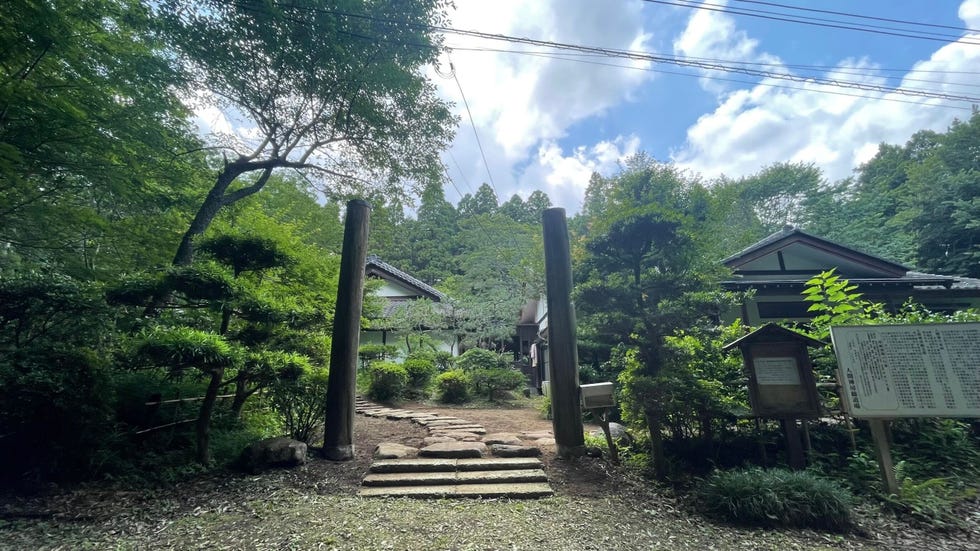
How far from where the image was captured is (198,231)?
6289mm

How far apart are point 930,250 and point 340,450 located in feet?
84.2

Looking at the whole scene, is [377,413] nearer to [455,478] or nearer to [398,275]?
[455,478]

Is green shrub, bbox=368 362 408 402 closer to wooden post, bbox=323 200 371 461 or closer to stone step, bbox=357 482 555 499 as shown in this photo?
wooden post, bbox=323 200 371 461

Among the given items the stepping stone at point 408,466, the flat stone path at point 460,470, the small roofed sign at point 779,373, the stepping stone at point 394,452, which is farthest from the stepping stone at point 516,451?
the small roofed sign at point 779,373

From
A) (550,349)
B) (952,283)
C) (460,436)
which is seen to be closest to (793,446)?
(550,349)

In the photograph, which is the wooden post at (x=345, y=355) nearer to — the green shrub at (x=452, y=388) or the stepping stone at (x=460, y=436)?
the stepping stone at (x=460, y=436)

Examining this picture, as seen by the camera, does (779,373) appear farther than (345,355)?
No

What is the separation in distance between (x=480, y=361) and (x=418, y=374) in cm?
190

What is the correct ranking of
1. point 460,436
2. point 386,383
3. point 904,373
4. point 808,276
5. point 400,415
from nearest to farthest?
point 904,373, point 460,436, point 400,415, point 386,383, point 808,276

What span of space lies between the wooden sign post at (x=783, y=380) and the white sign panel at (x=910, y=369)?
0.33 meters

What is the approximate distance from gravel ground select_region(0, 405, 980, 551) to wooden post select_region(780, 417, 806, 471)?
0.62 m

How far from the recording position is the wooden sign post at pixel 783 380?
390 cm

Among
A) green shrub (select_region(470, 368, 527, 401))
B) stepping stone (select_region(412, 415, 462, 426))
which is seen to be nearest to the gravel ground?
stepping stone (select_region(412, 415, 462, 426))

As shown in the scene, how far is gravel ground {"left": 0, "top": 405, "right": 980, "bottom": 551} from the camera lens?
2.67 m
